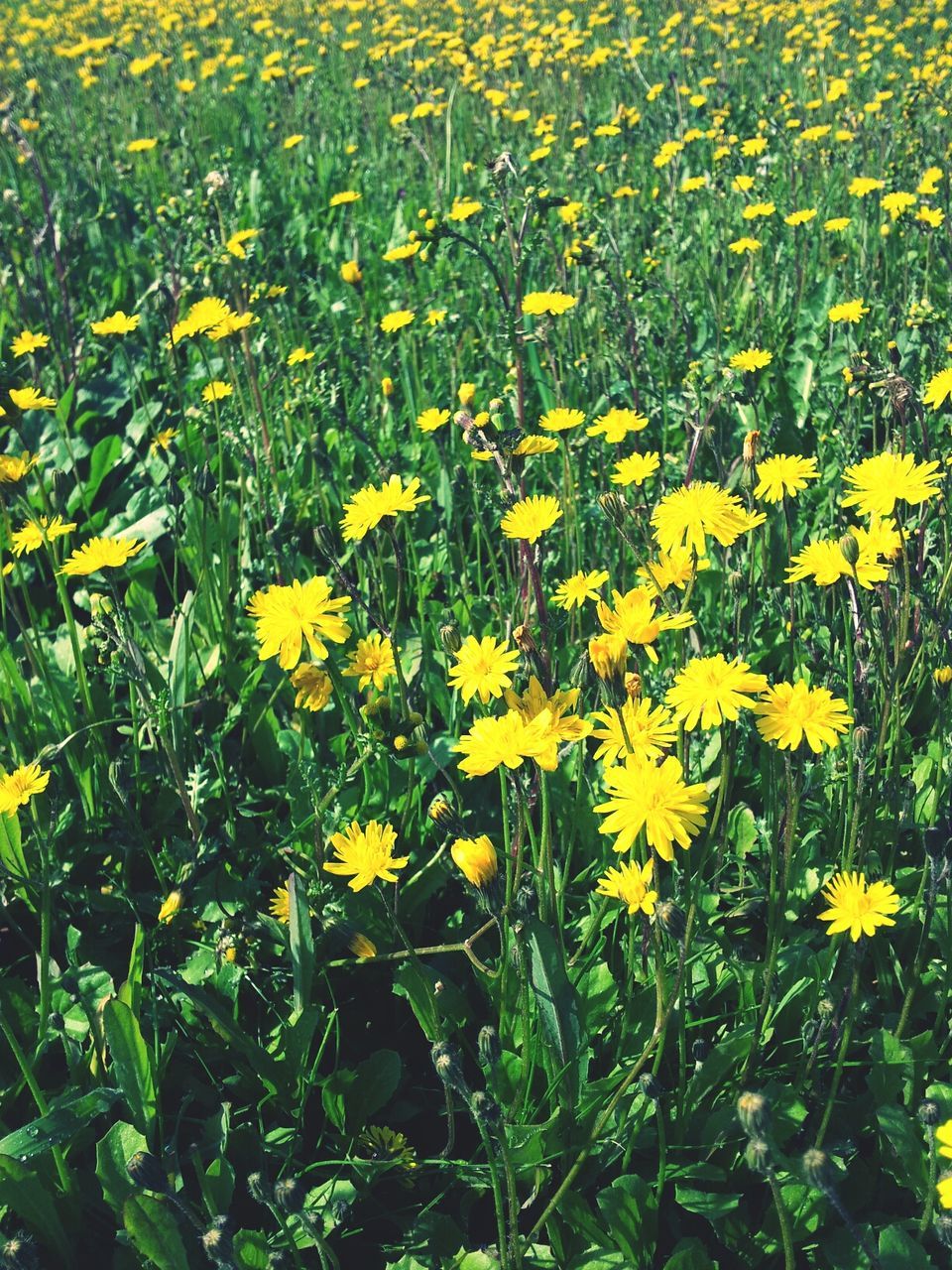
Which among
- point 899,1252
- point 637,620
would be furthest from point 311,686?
point 899,1252

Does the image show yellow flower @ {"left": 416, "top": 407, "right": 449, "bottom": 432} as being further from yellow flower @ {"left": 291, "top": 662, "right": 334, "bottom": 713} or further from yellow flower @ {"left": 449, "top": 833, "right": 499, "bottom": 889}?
yellow flower @ {"left": 449, "top": 833, "right": 499, "bottom": 889}

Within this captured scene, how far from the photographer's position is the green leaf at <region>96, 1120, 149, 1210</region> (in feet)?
4.44

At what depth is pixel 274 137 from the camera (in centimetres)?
630

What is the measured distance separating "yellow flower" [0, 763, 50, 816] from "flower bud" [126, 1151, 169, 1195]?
546 millimetres

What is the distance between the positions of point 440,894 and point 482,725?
0.72 m

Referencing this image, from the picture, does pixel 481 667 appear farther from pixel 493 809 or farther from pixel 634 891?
pixel 493 809

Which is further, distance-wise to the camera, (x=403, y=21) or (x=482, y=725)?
(x=403, y=21)

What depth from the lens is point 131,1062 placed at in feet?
4.68

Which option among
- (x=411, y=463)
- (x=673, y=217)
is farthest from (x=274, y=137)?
(x=411, y=463)

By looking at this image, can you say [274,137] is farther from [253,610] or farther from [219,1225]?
[219,1225]

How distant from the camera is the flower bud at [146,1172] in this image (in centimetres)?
114

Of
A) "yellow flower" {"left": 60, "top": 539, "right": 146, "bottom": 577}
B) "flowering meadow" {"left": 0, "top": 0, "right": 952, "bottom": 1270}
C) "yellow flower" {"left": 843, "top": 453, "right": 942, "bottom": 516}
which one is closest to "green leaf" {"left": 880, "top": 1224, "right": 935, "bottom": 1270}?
"flowering meadow" {"left": 0, "top": 0, "right": 952, "bottom": 1270}

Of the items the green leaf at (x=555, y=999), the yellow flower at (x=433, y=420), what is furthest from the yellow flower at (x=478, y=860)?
the yellow flower at (x=433, y=420)

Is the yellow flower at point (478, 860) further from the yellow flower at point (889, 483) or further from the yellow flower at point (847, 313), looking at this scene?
the yellow flower at point (847, 313)
